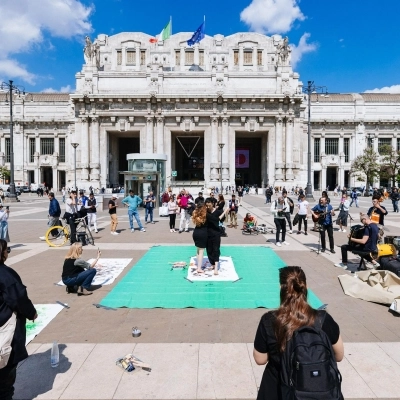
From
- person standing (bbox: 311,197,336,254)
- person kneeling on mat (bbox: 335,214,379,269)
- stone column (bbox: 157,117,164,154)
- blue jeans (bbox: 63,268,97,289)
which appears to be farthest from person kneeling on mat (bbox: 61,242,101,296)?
stone column (bbox: 157,117,164,154)

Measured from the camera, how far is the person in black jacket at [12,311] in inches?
123

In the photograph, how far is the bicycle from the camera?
12.2m

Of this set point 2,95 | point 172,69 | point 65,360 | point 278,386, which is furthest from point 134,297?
point 2,95

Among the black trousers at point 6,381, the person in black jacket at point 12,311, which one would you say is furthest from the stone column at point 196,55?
the black trousers at point 6,381

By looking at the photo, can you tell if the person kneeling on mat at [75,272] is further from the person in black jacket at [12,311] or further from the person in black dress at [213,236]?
the person in black jacket at [12,311]

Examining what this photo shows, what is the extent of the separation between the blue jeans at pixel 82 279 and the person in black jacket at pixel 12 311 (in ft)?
12.6

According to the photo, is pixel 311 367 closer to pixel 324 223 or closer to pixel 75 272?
pixel 75 272

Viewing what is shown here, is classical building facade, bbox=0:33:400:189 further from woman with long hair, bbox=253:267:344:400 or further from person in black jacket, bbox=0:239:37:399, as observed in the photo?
woman with long hair, bbox=253:267:344:400

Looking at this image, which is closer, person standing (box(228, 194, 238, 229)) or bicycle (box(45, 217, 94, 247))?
bicycle (box(45, 217, 94, 247))

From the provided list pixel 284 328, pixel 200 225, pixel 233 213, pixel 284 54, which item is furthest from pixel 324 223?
pixel 284 54

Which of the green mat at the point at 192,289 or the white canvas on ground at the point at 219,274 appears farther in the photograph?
the white canvas on ground at the point at 219,274

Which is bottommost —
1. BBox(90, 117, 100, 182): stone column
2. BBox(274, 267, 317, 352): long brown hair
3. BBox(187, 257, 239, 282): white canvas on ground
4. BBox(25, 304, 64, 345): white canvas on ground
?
BBox(25, 304, 64, 345): white canvas on ground

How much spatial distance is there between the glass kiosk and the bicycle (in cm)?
1073

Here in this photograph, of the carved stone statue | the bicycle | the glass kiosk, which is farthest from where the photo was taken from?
the carved stone statue
